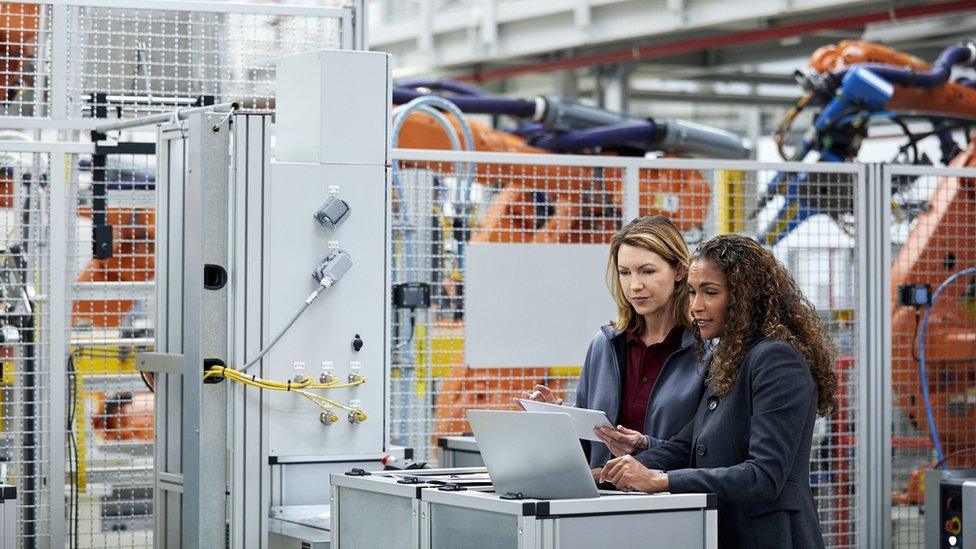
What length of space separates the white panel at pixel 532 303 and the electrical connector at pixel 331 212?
4.48 ft

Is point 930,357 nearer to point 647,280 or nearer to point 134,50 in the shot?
point 647,280

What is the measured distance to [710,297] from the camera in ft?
10.9

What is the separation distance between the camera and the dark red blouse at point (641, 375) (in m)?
3.79

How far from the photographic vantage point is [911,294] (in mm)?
6570

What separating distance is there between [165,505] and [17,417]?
106 centimetres

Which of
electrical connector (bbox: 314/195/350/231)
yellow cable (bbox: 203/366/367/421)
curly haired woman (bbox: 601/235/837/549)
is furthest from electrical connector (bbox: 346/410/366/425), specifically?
curly haired woman (bbox: 601/235/837/549)

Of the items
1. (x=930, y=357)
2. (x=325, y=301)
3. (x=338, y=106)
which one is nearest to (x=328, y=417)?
(x=325, y=301)

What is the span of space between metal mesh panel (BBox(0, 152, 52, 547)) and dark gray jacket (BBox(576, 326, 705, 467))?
2.64m

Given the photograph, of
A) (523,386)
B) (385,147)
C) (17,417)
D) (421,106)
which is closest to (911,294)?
(523,386)

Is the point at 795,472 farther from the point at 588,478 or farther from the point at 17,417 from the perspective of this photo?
the point at 17,417

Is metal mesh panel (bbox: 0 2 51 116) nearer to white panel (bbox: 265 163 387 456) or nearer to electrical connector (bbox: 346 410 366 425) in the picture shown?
white panel (bbox: 265 163 387 456)

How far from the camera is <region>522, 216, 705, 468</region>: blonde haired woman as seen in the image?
3.76m

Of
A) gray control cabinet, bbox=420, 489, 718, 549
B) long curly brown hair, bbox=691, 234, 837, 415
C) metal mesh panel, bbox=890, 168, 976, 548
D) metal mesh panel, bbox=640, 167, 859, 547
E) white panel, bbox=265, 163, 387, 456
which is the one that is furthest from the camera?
metal mesh panel, bbox=890, 168, 976, 548

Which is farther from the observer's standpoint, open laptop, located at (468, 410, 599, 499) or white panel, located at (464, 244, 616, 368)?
white panel, located at (464, 244, 616, 368)
